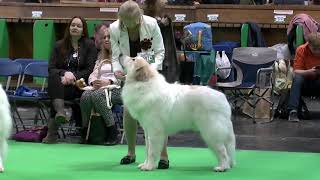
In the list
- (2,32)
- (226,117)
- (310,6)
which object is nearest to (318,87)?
(310,6)

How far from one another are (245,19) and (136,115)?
5.43 meters

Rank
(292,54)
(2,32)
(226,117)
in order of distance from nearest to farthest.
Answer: (226,117) → (292,54) → (2,32)

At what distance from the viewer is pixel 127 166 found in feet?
17.5

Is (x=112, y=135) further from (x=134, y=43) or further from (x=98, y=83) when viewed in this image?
(x=134, y=43)

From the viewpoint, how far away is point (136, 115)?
16.5 feet

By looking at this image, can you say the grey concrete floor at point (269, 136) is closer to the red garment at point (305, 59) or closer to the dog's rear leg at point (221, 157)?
the red garment at point (305, 59)

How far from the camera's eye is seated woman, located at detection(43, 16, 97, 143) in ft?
21.8

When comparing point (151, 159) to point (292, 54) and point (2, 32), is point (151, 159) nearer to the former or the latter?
point (292, 54)

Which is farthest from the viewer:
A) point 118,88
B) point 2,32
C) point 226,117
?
point 2,32

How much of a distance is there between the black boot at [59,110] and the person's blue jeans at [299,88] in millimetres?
3381

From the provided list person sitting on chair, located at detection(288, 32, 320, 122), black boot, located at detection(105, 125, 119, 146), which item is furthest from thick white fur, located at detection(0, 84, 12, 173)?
person sitting on chair, located at detection(288, 32, 320, 122)

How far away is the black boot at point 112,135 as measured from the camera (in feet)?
21.7

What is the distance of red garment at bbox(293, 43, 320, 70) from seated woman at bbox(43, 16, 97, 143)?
3108 mm

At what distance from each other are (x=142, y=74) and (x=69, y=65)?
215cm
